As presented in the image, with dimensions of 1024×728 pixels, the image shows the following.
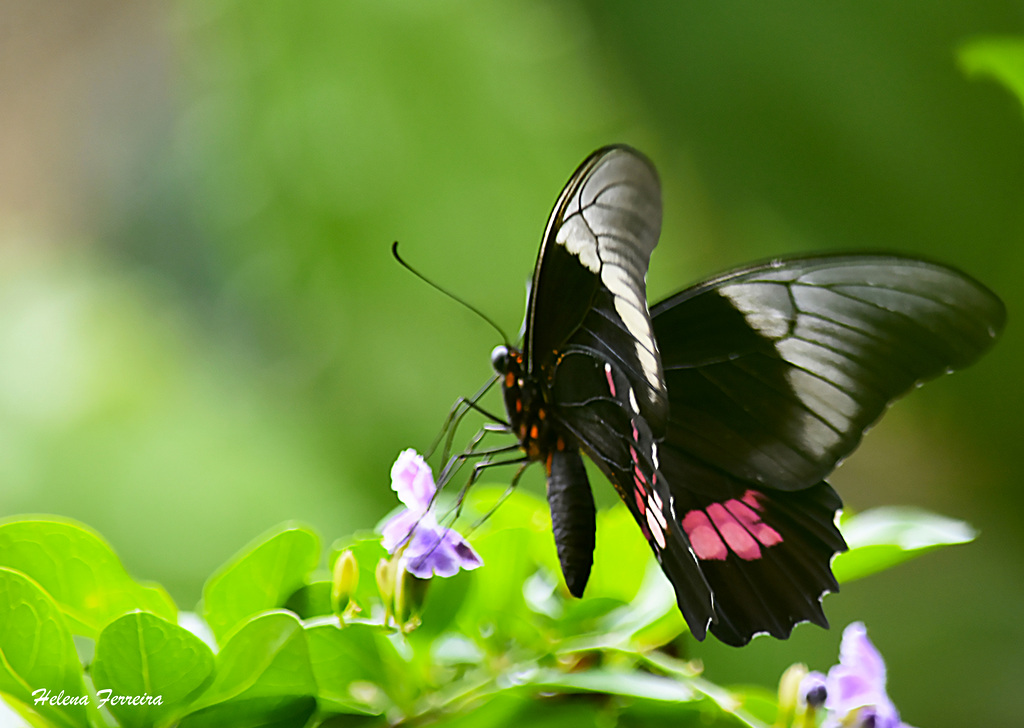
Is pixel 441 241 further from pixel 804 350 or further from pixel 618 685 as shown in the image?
pixel 618 685

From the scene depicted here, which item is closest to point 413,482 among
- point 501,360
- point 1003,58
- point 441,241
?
point 501,360

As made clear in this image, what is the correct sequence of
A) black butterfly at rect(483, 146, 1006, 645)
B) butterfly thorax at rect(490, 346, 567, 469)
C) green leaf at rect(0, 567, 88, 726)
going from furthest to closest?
butterfly thorax at rect(490, 346, 567, 469) → black butterfly at rect(483, 146, 1006, 645) → green leaf at rect(0, 567, 88, 726)

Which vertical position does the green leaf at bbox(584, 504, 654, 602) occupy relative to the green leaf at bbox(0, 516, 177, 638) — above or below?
below

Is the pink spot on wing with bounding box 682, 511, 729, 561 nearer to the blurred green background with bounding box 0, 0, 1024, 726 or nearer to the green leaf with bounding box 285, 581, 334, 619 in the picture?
the green leaf with bounding box 285, 581, 334, 619

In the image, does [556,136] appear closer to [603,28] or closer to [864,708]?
[603,28]

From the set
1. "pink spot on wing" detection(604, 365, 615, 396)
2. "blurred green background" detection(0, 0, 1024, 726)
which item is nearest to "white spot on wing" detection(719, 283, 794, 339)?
"pink spot on wing" detection(604, 365, 615, 396)

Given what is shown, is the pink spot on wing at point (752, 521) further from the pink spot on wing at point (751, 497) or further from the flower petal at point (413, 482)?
the flower petal at point (413, 482)
